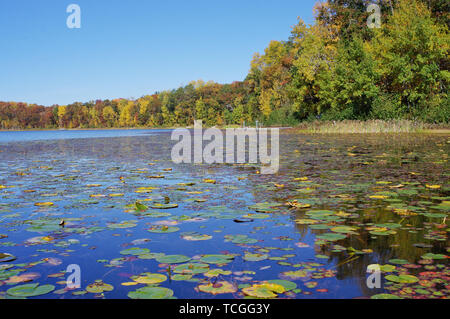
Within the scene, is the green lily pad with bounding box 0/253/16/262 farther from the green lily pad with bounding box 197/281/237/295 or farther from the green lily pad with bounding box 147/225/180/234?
the green lily pad with bounding box 197/281/237/295

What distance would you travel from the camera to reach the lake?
304 centimetres

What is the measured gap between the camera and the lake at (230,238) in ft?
9.98

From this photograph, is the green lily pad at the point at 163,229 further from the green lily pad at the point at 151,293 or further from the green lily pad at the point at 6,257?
the green lily pad at the point at 151,293

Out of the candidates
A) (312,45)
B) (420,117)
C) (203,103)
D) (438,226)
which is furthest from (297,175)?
(203,103)

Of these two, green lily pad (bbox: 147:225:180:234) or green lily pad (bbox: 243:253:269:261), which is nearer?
green lily pad (bbox: 243:253:269:261)

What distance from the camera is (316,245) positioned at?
4.05 metres

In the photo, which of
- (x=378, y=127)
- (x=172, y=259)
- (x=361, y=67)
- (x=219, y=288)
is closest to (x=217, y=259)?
(x=172, y=259)

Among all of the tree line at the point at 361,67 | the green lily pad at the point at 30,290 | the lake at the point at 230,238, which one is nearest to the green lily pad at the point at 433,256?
the lake at the point at 230,238

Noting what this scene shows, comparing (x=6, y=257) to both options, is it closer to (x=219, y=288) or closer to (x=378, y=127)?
(x=219, y=288)

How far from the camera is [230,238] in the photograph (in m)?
4.36

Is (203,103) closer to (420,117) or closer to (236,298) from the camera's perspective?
(420,117)

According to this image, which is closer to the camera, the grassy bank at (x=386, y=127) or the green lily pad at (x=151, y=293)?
the green lily pad at (x=151, y=293)

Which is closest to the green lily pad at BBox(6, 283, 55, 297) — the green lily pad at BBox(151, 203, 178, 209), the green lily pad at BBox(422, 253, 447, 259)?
the green lily pad at BBox(151, 203, 178, 209)
